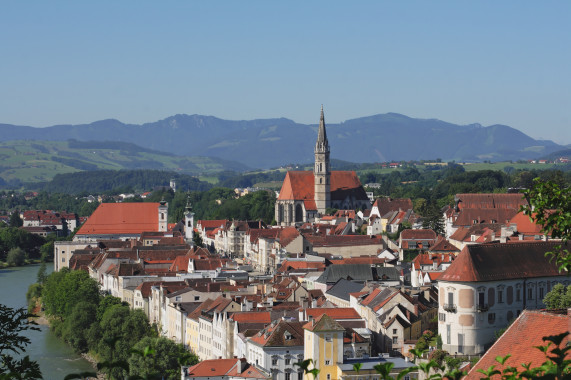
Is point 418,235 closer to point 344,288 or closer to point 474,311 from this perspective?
point 344,288

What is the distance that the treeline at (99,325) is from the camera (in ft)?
124

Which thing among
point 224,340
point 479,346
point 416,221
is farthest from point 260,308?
point 416,221

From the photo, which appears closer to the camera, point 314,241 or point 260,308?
point 260,308

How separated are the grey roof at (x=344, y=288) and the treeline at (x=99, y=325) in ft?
26.7

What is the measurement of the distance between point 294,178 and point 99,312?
47.5 metres

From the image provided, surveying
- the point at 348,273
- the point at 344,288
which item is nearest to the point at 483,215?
the point at 348,273

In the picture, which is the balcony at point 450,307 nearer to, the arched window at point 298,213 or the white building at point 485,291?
the white building at point 485,291

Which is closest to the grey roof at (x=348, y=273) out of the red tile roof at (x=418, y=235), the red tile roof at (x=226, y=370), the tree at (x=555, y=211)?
the red tile roof at (x=418, y=235)

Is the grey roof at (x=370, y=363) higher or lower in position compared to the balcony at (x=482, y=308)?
lower

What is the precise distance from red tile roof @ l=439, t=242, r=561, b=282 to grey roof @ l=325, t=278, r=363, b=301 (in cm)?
1039

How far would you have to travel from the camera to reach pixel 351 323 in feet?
127

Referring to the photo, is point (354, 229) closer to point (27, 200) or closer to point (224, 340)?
point (224, 340)

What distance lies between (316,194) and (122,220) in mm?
19073

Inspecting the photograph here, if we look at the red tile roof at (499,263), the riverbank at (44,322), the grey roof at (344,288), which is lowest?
A: the riverbank at (44,322)
